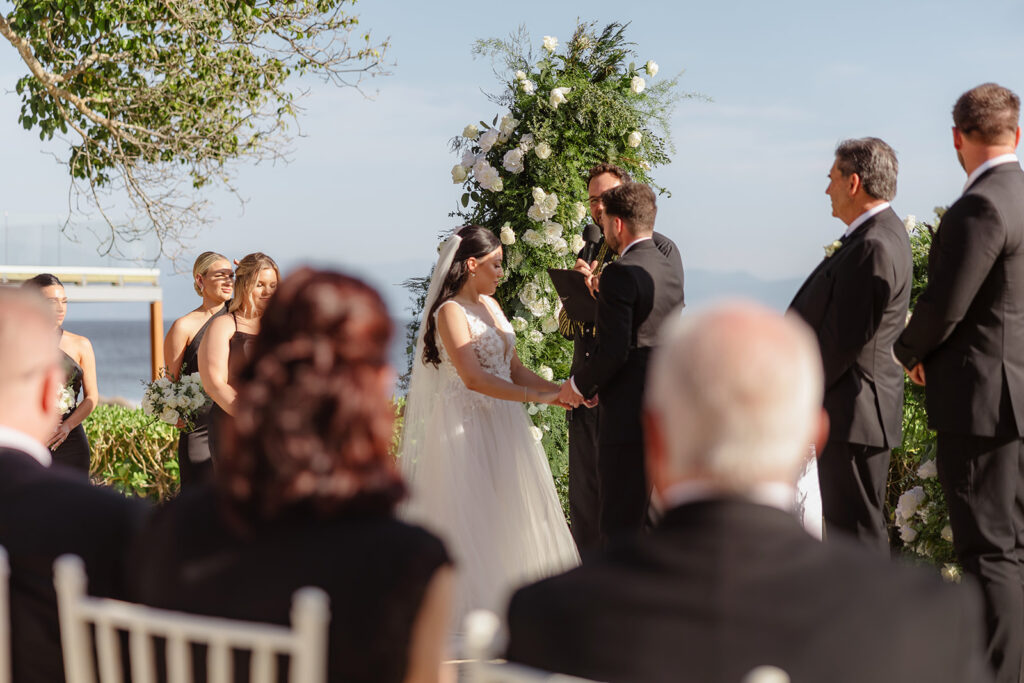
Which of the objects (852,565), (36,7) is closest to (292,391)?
(852,565)

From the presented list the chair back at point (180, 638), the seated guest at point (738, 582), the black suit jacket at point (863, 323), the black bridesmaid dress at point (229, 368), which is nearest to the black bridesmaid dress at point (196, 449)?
the black bridesmaid dress at point (229, 368)

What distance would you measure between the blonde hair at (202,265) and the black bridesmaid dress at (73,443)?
0.91 meters

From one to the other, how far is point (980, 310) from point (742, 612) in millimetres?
2937

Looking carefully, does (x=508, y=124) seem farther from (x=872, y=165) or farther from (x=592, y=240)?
(x=872, y=165)

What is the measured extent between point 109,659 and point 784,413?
123cm

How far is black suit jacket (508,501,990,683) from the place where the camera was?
4.44 feet

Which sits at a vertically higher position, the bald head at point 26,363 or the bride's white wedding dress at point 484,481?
the bald head at point 26,363

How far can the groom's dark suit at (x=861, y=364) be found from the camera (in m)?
4.13

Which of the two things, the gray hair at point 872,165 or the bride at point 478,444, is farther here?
the bride at point 478,444

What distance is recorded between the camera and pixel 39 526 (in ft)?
6.30

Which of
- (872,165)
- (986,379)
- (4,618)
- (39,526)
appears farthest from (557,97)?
(4,618)

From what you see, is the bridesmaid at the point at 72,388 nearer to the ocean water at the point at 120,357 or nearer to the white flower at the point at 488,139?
the white flower at the point at 488,139

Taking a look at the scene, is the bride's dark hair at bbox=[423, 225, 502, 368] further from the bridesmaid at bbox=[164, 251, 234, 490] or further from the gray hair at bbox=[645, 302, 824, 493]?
the gray hair at bbox=[645, 302, 824, 493]

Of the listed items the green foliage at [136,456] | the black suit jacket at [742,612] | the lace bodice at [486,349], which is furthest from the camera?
the green foliage at [136,456]
